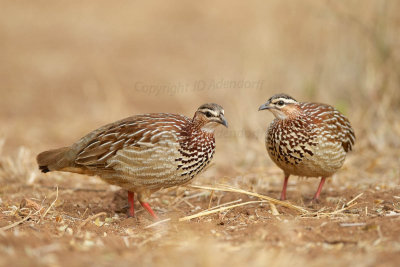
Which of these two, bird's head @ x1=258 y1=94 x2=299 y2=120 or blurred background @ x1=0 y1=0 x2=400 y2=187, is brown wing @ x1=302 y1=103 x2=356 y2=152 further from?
blurred background @ x1=0 y1=0 x2=400 y2=187

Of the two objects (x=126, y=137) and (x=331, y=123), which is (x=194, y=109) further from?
(x=126, y=137)

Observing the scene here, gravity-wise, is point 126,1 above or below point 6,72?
above

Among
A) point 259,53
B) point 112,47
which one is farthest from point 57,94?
point 259,53

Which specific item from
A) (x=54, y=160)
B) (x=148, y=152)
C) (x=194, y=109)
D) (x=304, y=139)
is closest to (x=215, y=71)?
(x=194, y=109)

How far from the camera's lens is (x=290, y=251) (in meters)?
4.34

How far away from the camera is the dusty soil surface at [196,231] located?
13.2ft

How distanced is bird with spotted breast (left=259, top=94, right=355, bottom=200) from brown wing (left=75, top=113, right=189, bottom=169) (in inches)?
44.2

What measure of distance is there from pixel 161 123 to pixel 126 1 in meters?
17.2

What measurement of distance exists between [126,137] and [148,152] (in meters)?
0.39

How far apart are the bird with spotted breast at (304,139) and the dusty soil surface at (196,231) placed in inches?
19.1

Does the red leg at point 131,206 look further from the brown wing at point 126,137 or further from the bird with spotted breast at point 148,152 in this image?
the brown wing at point 126,137

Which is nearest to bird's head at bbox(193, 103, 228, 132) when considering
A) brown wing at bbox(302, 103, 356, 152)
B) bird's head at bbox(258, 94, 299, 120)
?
bird's head at bbox(258, 94, 299, 120)

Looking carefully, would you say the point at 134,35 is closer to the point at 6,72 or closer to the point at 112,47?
the point at 112,47

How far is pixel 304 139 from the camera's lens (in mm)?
6230
